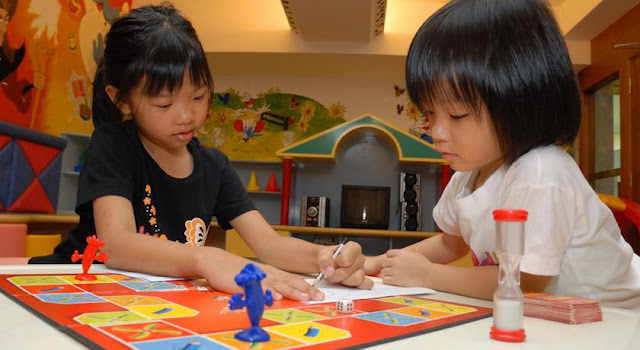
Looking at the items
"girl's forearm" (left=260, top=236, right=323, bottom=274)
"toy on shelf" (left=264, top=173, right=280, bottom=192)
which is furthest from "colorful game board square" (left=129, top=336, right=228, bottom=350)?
"toy on shelf" (left=264, top=173, right=280, bottom=192)

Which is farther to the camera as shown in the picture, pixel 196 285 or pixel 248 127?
pixel 248 127

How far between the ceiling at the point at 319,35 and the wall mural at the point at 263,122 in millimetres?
298

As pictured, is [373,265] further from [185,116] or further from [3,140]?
[3,140]

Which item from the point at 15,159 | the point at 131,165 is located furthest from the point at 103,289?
the point at 15,159

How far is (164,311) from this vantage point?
47 centimetres

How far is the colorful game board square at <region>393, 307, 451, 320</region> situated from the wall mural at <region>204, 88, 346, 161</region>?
3909mm

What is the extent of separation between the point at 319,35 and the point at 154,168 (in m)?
2.88

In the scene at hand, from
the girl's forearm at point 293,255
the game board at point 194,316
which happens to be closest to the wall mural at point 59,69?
the girl's forearm at point 293,255

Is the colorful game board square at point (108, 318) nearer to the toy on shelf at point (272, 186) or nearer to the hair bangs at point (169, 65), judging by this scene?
the hair bangs at point (169, 65)

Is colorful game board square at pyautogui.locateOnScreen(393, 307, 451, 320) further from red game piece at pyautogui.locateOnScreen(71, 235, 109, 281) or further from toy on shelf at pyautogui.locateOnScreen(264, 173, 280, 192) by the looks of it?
toy on shelf at pyautogui.locateOnScreen(264, 173, 280, 192)

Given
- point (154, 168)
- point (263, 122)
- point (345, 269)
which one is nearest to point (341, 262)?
point (345, 269)

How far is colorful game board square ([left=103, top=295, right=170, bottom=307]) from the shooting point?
1.68 feet

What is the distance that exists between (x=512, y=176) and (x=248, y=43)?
3.47 m

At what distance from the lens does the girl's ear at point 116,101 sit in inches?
43.1
